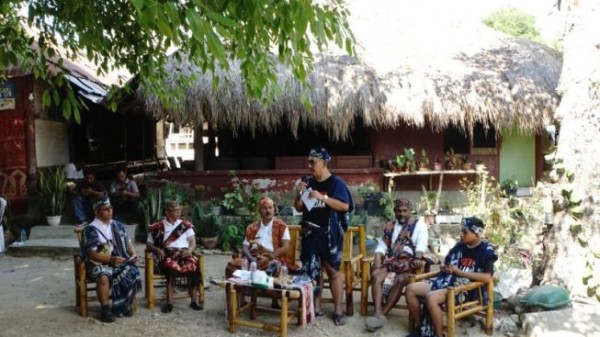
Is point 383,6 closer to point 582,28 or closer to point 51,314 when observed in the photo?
point 582,28

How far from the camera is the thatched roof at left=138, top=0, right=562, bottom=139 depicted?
28.2 feet

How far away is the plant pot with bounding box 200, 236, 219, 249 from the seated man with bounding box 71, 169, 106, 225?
1.79m

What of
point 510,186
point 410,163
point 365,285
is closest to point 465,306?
point 365,285

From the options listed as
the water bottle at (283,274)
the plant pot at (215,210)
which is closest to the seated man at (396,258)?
the water bottle at (283,274)

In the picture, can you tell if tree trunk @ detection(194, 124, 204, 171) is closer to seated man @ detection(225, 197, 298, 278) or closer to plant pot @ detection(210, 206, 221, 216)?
plant pot @ detection(210, 206, 221, 216)

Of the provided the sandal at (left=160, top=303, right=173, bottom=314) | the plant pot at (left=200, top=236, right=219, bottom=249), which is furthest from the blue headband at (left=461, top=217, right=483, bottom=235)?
the plant pot at (left=200, top=236, right=219, bottom=249)

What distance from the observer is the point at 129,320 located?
16.0ft

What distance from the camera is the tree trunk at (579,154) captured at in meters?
5.03

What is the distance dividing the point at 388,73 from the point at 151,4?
7.33 m

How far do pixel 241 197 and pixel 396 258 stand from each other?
164 inches

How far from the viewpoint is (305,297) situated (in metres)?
4.51

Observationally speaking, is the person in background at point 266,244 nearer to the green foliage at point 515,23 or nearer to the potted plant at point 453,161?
the potted plant at point 453,161

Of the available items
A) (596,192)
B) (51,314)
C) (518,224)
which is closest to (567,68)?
(596,192)

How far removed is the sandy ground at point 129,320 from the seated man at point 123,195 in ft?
9.57
